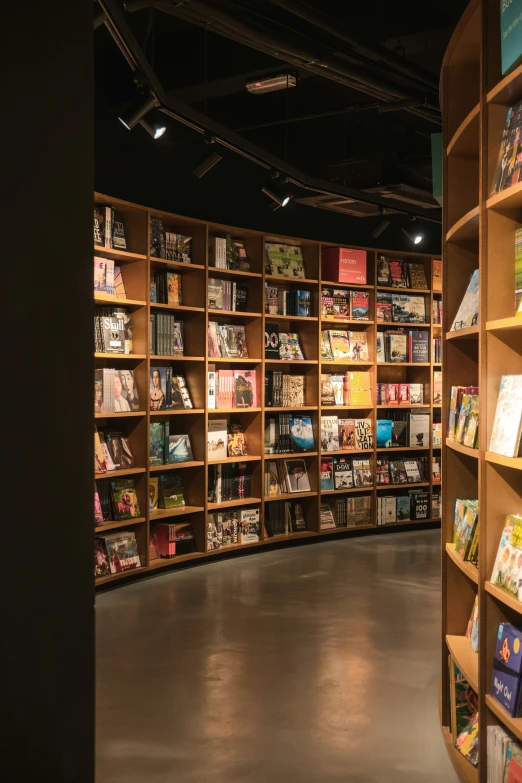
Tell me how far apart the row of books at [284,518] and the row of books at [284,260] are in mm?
2141

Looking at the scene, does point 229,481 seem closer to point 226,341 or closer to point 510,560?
point 226,341

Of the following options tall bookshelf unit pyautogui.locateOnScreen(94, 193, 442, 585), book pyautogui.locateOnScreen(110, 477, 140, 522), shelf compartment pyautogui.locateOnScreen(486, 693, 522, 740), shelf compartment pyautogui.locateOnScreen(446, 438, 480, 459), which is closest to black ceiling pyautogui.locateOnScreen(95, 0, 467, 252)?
tall bookshelf unit pyautogui.locateOnScreen(94, 193, 442, 585)

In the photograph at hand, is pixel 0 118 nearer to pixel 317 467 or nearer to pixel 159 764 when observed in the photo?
pixel 159 764

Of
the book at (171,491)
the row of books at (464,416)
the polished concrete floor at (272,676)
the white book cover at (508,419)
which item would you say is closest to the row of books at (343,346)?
the book at (171,491)

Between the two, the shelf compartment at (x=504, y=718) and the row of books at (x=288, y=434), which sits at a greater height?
the row of books at (x=288, y=434)

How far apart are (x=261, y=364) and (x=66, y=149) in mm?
6184

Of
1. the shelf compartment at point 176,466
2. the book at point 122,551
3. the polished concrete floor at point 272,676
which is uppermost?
the shelf compartment at point 176,466

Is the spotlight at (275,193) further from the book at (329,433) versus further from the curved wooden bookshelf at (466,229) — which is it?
the curved wooden bookshelf at (466,229)

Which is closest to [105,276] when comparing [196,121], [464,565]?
[196,121]

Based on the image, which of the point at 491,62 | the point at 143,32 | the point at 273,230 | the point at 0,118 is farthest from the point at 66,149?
the point at 273,230

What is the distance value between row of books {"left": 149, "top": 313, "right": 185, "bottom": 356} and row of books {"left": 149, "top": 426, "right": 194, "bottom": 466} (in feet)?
1.90

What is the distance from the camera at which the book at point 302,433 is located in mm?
7508

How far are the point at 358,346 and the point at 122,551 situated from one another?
10.9 ft

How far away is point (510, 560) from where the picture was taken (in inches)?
98.3
